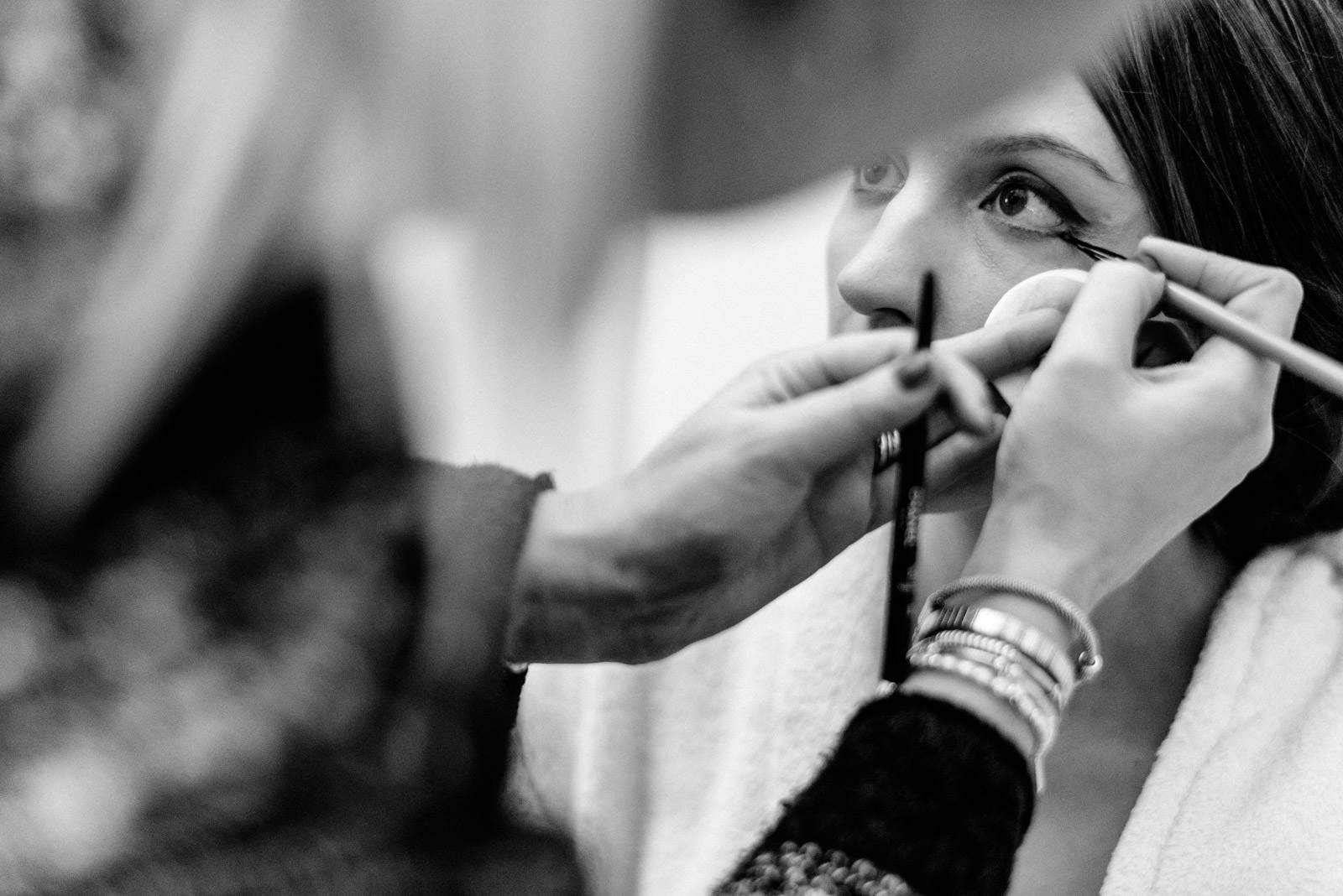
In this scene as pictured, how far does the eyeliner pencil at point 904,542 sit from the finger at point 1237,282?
15 cm

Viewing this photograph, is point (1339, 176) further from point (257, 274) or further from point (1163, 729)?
point (257, 274)

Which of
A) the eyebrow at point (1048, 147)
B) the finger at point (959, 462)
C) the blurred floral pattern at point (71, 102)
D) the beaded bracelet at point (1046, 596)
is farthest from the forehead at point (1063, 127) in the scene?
the blurred floral pattern at point (71, 102)

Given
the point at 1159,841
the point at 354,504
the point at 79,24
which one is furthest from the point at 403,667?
the point at 1159,841

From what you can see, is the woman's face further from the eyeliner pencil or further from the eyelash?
the eyeliner pencil

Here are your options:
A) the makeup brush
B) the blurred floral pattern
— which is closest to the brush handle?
the makeup brush

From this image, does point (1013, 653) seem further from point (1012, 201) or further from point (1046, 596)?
point (1012, 201)

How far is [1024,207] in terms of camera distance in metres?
0.78

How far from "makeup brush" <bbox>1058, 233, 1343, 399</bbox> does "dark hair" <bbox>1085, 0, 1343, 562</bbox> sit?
18 centimetres

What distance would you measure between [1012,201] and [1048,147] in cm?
4

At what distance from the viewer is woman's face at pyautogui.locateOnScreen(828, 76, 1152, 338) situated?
0.76 m

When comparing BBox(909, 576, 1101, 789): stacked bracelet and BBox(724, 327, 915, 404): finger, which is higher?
BBox(724, 327, 915, 404): finger

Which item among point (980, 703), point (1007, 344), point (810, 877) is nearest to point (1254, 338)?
point (1007, 344)

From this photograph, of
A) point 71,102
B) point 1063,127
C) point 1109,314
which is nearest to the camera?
point 71,102

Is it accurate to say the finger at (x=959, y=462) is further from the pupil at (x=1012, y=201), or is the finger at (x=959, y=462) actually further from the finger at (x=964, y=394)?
the pupil at (x=1012, y=201)
